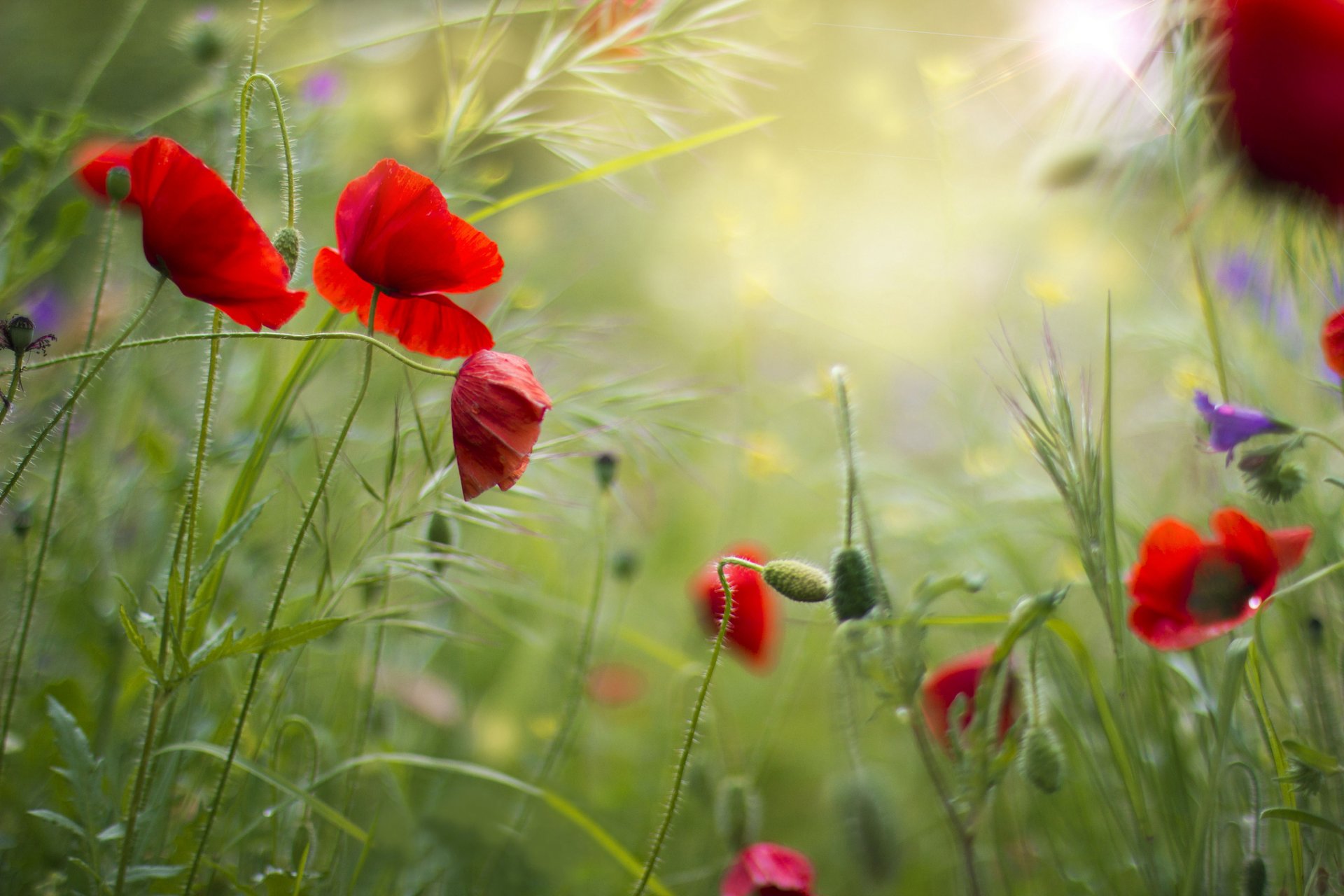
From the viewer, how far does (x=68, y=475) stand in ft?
2.74

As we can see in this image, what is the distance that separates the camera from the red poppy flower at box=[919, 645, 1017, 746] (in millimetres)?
654

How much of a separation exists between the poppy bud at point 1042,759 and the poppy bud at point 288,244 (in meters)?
0.48

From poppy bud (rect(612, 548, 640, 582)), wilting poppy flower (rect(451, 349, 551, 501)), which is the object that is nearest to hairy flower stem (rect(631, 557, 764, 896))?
wilting poppy flower (rect(451, 349, 551, 501))

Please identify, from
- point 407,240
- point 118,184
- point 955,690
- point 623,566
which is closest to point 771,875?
point 955,690

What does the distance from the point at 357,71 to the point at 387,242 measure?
1.33m

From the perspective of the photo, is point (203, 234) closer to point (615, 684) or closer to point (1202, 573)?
point (1202, 573)

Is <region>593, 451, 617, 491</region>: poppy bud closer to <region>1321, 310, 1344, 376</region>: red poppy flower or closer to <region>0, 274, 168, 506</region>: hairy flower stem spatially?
<region>0, 274, 168, 506</region>: hairy flower stem

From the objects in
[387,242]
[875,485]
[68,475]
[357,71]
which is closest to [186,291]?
[387,242]

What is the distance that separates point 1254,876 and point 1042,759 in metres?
0.13

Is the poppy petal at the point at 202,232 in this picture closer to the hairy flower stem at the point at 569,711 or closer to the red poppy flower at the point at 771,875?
the hairy flower stem at the point at 569,711

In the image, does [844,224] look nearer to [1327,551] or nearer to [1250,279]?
[1250,279]

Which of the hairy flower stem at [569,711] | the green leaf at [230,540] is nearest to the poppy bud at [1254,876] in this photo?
the hairy flower stem at [569,711]

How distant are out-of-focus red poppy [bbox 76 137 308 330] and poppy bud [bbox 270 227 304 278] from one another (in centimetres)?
3

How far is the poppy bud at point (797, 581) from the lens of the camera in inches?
16.7
